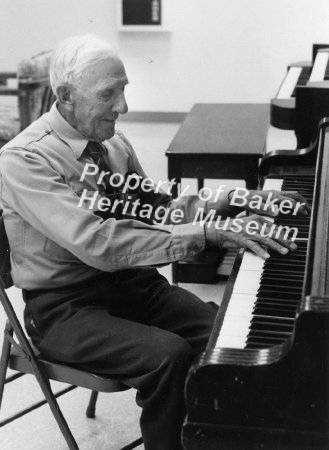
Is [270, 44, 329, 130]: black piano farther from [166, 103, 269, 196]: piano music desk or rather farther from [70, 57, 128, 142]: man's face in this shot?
[70, 57, 128, 142]: man's face

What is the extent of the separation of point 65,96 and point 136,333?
67 cm

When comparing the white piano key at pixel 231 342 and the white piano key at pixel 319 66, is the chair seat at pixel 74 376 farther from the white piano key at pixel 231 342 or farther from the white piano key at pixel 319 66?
the white piano key at pixel 319 66

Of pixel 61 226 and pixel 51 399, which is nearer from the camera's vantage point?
pixel 61 226

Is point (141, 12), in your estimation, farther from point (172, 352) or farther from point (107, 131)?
point (172, 352)


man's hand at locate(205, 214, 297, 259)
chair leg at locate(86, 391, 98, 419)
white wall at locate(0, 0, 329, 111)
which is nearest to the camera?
man's hand at locate(205, 214, 297, 259)

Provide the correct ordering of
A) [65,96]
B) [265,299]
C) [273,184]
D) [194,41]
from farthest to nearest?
[194,41] < [273,184] < [65,96] < [265,299]

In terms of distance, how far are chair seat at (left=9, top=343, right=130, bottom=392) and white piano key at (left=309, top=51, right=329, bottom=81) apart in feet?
5.76

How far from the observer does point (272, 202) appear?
2191mm

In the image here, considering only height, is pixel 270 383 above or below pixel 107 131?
below

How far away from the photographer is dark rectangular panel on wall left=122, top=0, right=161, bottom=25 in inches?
282

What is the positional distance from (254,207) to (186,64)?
5.40 metres

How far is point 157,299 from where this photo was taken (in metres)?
2.29

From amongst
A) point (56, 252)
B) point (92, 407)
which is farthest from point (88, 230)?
point (92, 407)

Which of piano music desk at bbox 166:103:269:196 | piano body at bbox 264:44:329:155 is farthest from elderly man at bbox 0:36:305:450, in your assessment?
piano music desk at bbox 166:103:269:196
